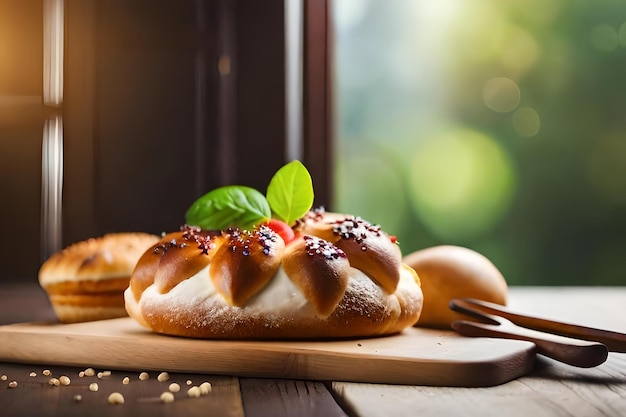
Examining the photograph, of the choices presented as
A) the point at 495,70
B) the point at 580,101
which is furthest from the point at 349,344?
the point at 580,101

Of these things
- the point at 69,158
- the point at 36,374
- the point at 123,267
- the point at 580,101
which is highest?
the point at 580,101

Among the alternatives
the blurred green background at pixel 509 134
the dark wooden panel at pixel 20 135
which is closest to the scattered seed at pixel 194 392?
the dark wooden panel at pixel 20 135

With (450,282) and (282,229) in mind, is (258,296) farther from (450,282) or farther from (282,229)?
(450,282)

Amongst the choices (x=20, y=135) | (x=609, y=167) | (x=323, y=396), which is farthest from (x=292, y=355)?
(x=609, y=167)

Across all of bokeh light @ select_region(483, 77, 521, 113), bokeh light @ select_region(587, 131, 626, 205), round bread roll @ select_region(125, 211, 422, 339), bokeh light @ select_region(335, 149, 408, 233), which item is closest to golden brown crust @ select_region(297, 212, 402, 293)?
round bread roll @ select_region(125, 211, 422, 339)

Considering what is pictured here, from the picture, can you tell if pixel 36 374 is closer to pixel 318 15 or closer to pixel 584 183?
pixel 318 15

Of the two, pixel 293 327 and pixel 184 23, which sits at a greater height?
pixel 184 23
